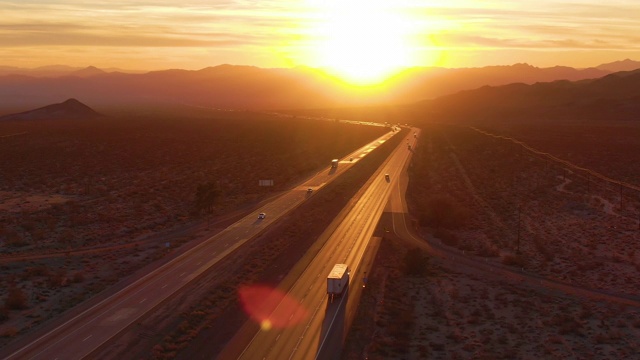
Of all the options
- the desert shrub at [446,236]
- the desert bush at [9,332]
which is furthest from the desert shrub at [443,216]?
the desert bush at [9,332]

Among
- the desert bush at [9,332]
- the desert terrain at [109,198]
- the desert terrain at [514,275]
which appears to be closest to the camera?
the desert terrain at [514,275]

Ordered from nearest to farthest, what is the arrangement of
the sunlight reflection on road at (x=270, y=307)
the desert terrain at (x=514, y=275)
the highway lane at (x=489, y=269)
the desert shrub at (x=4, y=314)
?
the desert terrain at (x=514, y=275) < the sunlight reflection on road at (x=270, y=307) < the desert shrub at (x=4, y=314) < the highway lane at (x=489, y=269)

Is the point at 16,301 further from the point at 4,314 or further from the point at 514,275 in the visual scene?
the point at 514,275

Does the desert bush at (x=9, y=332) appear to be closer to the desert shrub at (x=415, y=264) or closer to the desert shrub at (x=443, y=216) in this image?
the desert shrub at (x=415, y=264)

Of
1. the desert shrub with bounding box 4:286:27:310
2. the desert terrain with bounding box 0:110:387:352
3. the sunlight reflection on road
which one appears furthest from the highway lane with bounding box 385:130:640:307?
the desert shrub with bounding box 4:286:27:310

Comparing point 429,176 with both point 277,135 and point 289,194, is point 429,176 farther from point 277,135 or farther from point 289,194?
point 277,135

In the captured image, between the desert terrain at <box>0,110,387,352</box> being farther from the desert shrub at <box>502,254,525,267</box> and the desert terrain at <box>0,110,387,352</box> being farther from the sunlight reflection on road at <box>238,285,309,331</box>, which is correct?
the desert shrub at <box>502,254,525,267</box>
